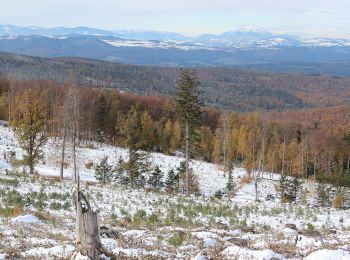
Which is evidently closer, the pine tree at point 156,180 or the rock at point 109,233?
the rock at point 109,233

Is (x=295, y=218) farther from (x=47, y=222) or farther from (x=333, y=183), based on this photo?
(x=333, y=183)

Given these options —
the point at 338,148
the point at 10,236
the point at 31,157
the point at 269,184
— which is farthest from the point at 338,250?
the point at 338,148

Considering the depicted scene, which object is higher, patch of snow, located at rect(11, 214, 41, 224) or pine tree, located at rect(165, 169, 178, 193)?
patch of snow, located at rect(11, 214, 41, 224)

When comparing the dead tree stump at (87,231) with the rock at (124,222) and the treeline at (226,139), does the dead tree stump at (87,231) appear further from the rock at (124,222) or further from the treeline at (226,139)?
the treeline at (226,139)

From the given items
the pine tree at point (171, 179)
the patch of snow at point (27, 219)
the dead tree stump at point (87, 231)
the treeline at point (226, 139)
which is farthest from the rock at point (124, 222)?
the treeline at point (226, 139)

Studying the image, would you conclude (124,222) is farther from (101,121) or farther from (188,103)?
(101,121)

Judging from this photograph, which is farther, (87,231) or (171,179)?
(171,179)

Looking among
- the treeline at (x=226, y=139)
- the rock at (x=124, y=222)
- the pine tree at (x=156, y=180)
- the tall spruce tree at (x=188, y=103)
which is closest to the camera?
the rock at (x=124, y=222)

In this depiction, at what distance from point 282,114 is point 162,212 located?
555ft

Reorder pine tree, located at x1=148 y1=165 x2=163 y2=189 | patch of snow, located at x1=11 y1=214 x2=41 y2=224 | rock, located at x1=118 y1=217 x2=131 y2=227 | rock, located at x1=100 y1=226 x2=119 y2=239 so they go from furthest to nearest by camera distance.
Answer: pine tree, located at x1=148 y1=165 x2=163 y2=189, rock, located at x1=118 y1=217 x2=131 y2=227, patch of snow, located at x1=11 y1=214 x2=41 y2=224, rock, located at x1=100 y1=226 x2=119 y2=239

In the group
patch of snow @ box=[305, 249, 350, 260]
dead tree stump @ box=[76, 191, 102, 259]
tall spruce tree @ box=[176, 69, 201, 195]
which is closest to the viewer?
dead tree stump @ box=[76, 191, 102, 259]

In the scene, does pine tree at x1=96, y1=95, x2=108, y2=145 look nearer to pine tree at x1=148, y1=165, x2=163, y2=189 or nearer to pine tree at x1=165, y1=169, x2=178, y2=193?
pine tree at x1=148, y1=165, x2=163, y2=189

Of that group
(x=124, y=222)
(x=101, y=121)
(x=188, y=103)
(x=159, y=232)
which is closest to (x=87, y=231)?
(x=159, y=232)

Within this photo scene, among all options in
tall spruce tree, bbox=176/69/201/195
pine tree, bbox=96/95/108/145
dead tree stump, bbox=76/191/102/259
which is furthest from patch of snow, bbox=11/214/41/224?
pine tree, bbox=96/95/108/145
